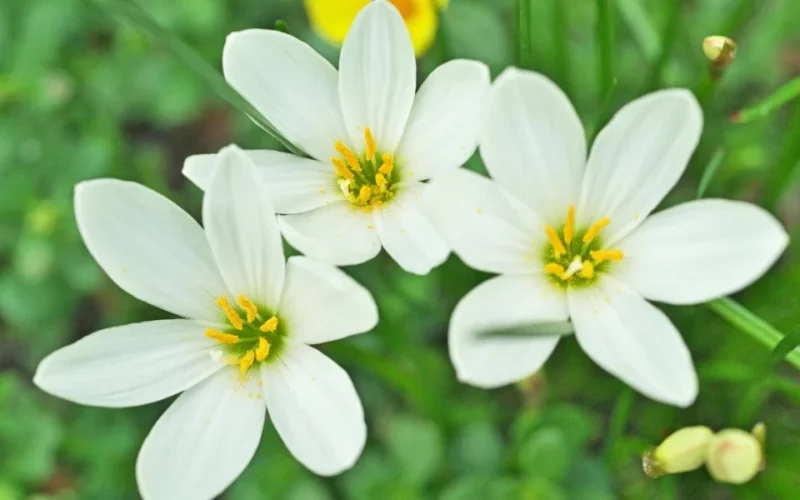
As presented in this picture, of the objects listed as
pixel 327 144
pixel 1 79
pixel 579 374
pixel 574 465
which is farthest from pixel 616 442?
pixel 1 79

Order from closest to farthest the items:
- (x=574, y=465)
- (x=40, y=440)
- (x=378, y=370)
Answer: (x=378, y=370), (x=574, y=465), (x=40, y=440)

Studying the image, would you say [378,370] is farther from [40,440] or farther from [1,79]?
[1,79]

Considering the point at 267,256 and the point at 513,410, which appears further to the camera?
the point at 513,410

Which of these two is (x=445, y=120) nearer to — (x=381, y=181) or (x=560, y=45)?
(x=381, y=181)

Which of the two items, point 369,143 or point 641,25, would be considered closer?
point 369,143

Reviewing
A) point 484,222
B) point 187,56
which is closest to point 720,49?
point 484,222

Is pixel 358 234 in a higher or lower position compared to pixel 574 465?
higher
